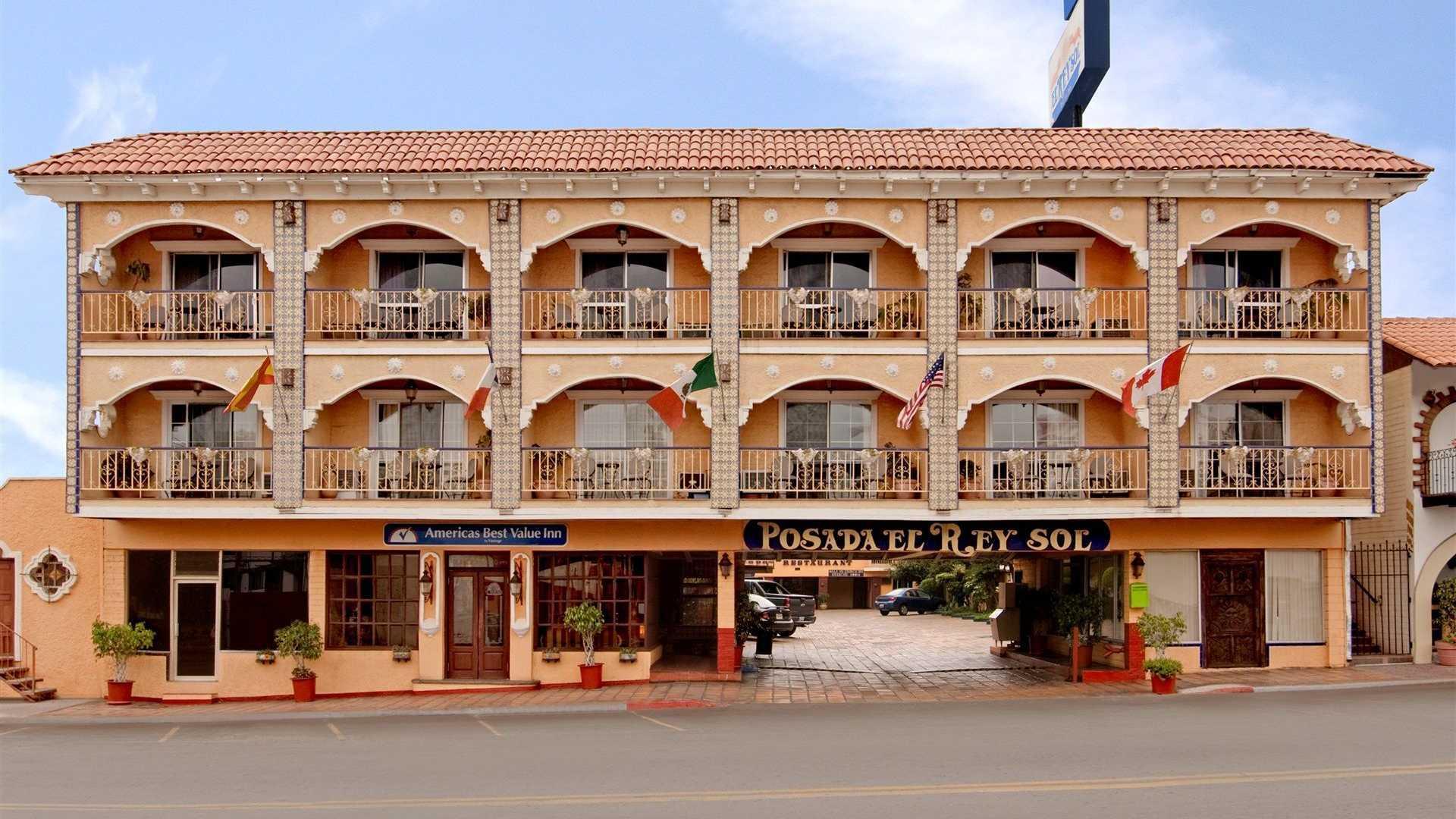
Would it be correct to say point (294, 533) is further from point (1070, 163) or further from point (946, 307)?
point (1070, 163)

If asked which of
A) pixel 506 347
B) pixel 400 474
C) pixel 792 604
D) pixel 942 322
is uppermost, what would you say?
pixel 942 322

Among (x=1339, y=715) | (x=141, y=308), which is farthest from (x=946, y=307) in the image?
(x=141, y=308)

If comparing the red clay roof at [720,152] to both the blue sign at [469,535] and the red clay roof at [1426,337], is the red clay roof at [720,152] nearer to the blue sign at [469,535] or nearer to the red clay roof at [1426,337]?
the red clay roof at [1426,337]

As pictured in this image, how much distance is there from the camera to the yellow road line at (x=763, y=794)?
1235 cm

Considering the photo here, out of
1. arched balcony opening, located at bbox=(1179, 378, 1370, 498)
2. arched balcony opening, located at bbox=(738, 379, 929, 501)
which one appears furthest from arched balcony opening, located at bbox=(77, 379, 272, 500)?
arched balcony opening, located at bbox=(1179, 378, 1370, 498)

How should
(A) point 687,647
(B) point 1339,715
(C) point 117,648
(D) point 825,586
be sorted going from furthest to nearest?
(D) point 825,586 < (A) point 687,647 < (C) point 117,648 < (B) point 1339,715

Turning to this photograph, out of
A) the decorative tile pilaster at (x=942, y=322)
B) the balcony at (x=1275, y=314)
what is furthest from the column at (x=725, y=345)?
the balcony at (x=1275, y=314)

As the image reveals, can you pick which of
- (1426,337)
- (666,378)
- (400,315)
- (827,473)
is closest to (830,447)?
(827,473)

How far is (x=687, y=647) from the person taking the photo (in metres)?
27.2

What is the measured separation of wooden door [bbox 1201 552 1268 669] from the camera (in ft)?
77.3

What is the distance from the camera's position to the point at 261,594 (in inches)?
937

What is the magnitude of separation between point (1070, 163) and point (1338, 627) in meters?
9.72

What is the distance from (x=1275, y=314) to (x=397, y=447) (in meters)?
16.2

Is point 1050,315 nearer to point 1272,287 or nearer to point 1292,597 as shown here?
point 1272,287
